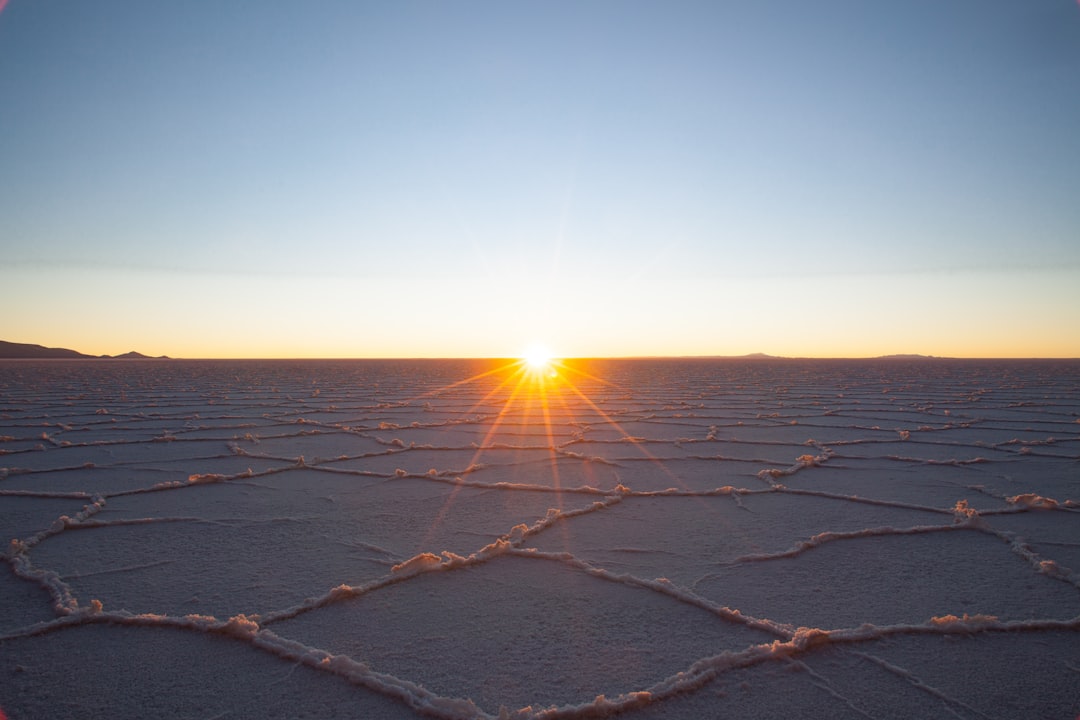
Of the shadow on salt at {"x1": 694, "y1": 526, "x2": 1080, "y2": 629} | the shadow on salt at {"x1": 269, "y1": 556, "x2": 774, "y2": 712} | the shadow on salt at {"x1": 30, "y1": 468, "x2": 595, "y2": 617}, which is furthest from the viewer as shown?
the shadow on salt at {"x1": 30, "y1": 468, "x2": 595, "y2": 617}

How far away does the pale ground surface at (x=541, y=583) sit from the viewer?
4.54ft

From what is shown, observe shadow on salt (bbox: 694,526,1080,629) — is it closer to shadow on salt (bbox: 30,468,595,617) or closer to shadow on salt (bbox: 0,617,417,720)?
shadow on salt (bbox: 30,468,595,617)

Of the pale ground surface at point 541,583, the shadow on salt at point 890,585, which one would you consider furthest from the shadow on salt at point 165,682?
the shadow on salt at point 890,585

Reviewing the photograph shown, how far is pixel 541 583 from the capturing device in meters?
1.95

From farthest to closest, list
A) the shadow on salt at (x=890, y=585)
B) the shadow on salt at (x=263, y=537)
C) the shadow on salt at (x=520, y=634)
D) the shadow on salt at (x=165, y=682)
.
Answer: the shadow on salt at (x=263, y=537)
the shadow on salt at (x=890, y=585)
the shadow on salt at (x=520, y=634)
the shadow on salt at (x=165, y=682)

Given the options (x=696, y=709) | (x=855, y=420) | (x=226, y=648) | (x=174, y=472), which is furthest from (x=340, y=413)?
(x=696, y=709)

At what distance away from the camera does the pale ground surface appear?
138 cm

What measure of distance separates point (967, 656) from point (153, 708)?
5.67 ft

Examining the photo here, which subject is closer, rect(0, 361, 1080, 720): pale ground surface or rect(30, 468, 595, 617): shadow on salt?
rect(0, 361, 1080, 720): pale ground surface

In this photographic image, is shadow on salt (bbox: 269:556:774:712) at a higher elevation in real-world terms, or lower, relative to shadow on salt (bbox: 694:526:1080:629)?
lower

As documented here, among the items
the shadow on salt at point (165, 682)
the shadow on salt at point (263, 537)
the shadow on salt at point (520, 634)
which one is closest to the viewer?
the shadow on salt at point (165, 682)

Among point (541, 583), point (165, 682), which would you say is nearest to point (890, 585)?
point (541, 583)

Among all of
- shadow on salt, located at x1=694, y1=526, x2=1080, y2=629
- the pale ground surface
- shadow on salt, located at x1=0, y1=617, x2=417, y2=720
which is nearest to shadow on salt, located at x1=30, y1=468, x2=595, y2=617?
the pale ground surface

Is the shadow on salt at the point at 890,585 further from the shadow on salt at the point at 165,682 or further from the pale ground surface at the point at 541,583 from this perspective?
the shadow on salt at the point at 165,682
